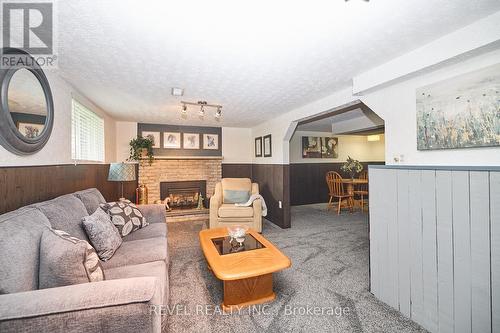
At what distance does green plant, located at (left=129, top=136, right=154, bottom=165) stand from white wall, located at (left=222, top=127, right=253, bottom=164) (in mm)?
1720

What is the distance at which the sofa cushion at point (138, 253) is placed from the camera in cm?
166

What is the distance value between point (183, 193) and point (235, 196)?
1.77m

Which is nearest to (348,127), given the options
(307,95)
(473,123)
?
(307,95)

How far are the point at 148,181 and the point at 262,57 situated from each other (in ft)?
12.9

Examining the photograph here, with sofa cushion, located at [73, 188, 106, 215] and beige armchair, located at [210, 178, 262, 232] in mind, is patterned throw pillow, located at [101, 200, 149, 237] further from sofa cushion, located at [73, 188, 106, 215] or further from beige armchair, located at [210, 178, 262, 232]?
beige armchair, located at [210, 178, 262, 232]

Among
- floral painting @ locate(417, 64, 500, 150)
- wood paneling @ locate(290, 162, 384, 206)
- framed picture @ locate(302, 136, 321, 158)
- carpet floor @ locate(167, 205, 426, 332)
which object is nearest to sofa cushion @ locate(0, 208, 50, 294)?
carpet floor @ locate(167, 205, 426, 332)

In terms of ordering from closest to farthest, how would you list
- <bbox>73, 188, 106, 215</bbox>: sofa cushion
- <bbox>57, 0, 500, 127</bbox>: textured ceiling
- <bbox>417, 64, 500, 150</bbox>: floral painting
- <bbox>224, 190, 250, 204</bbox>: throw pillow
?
1. <bbox>57, 0, 500, 127</bbox>: textured ceiling
2. <bbox>417, 64, 500, 150</bbox>: floral painting
3. <bbox>73, 188, 106, 215</bbox>: sofa cushion
4. <bbox>224, 190, 250, 204</bbox>: throw pillow

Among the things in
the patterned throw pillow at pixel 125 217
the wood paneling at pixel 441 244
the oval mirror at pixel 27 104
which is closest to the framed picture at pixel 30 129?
the oval mirror at pixel 27 104

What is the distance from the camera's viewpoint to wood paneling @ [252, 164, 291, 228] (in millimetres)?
4117

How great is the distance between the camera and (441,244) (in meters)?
1.49

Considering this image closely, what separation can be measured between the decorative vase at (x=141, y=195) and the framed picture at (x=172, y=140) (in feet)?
3.55

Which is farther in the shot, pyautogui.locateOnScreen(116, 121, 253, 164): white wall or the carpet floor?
pyautogui.locateOnScreen(116, 121, 253, 164): white wall

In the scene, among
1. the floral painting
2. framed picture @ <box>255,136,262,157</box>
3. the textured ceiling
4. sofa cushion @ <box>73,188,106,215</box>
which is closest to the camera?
the textured ceiling

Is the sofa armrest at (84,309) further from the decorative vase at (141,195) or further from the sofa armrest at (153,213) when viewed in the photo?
the decorative vase at (141,195)
